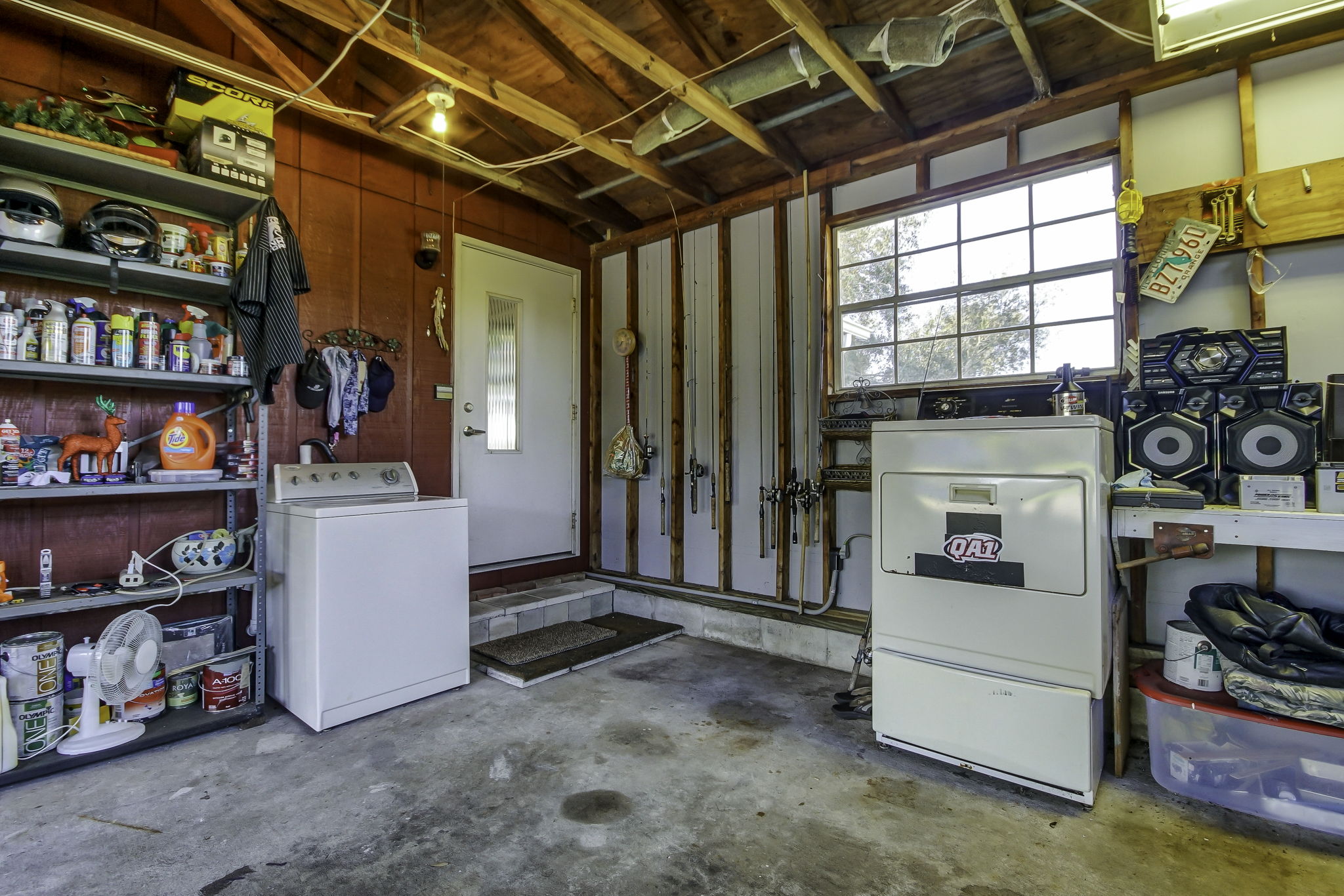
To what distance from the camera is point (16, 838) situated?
183 centimetres

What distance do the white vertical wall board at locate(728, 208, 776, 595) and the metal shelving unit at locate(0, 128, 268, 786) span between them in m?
2.64

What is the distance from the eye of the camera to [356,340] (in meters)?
3.50

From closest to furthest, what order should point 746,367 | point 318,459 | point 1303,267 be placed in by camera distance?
point 1303,267 → point 318,459 → point 746,367

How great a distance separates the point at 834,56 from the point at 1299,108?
181 centimetres

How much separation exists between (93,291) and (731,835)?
3410mm

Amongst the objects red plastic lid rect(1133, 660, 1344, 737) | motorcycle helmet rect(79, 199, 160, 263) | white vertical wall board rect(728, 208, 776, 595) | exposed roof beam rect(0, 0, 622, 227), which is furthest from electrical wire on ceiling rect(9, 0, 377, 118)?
red plastic lid rect(1133, 660, 1344, 737)

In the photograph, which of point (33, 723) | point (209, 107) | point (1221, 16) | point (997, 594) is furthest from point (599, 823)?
point (209, 107)

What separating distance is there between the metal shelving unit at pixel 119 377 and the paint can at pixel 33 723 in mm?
1195

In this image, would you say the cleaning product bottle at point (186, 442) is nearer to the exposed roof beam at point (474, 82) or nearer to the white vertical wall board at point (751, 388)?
the exposed roof beam at point (474, 82)

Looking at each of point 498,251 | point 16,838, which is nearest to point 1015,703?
point 16,838

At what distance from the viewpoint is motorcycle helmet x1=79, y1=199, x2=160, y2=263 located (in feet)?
7.76

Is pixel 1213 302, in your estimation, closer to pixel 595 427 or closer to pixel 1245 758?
pixel 1245 758

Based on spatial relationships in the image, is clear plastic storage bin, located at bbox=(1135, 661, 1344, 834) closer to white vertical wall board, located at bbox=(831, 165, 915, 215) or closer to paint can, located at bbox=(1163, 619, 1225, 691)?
paint can, located at bbox=(1163, 619, 1225, 691)

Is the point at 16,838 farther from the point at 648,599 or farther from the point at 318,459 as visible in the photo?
the point at 648,599
